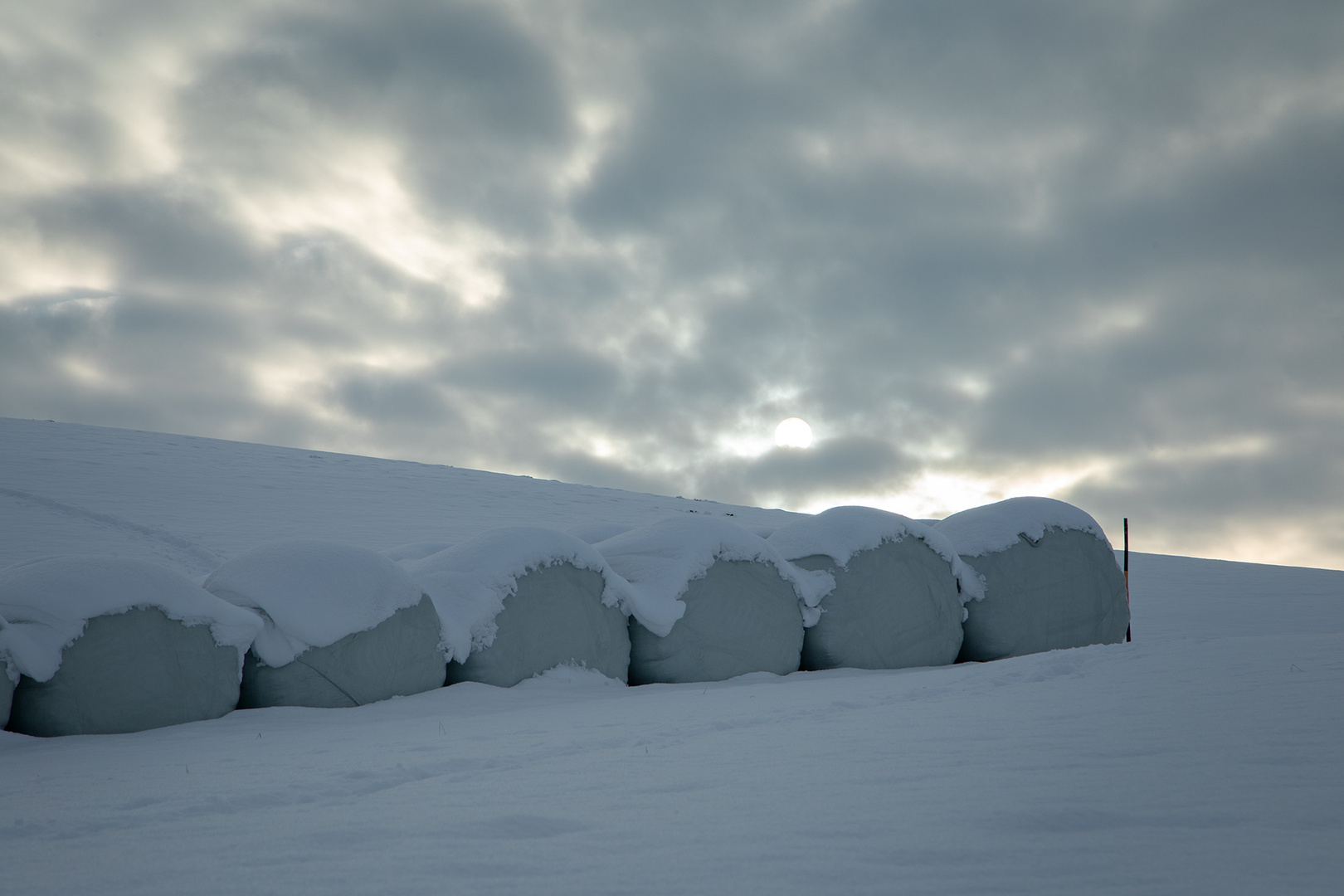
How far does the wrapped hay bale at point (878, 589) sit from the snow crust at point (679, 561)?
0.15m

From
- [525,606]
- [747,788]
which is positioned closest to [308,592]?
[525,606]

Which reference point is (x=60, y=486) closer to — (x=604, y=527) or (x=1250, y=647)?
(x=604, y=527)

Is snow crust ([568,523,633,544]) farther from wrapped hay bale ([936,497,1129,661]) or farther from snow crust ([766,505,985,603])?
wrapped hay bale ([936,497,1129,661])

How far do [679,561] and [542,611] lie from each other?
3.65 ft

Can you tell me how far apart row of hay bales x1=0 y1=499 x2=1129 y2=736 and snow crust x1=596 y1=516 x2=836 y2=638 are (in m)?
0.01

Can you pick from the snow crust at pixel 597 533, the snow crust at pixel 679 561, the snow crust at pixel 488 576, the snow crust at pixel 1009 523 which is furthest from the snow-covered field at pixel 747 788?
the snow crust at pixel 597 533

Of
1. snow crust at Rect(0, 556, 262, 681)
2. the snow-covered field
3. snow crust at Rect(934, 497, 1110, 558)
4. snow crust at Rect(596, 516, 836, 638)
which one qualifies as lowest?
the snow-covered field

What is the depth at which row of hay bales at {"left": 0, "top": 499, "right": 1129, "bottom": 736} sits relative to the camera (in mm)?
3893

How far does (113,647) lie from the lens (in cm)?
388

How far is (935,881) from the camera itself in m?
1.61

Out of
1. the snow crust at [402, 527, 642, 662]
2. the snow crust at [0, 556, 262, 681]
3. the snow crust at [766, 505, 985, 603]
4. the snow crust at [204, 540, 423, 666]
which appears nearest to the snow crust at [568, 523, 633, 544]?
the snow crust at [766, 505, 985, 603]

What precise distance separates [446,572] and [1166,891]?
441 centimetres

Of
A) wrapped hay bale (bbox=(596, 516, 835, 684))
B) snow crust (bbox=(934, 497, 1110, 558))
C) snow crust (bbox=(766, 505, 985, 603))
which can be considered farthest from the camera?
snow crust (bbox=(934, 497, 1110, 558))

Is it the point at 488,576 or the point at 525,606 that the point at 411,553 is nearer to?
the point at 488,576
